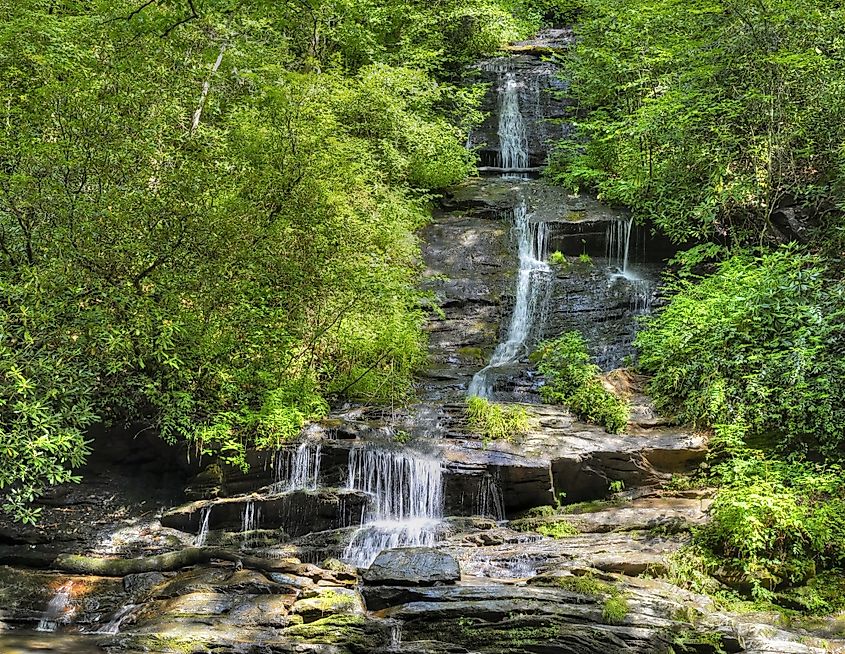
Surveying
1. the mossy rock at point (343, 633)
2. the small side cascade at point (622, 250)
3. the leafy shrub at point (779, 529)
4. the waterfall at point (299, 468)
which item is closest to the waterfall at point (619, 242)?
the small side cascade at point (622, 250)

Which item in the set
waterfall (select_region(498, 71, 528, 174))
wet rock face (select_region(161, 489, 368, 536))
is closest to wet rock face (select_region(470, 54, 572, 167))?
waterfall (select_region(498, 71, 528, 174))

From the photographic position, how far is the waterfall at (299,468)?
27.0ft

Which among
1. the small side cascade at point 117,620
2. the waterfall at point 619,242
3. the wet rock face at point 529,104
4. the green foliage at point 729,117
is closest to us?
the small side cascade at point 117,620

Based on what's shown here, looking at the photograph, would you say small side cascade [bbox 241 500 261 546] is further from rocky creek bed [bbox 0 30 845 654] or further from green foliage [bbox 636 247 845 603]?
green foliage [bbox 636 247 845 603]

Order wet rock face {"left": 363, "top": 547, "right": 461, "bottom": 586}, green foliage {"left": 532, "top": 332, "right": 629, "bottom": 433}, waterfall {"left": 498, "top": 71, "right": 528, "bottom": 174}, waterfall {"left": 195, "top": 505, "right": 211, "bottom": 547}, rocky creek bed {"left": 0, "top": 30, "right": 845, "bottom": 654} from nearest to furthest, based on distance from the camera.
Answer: rocky creek bed {"left": 0, "top": 30, "right": 845, "bottom": 654} → wet rock face {"left": 363, "top": 547, "right": 461, "bottom": 586} → waterfall {"left": 195, "top": 505, "right": 211, "bottom": 547} → green foliage {"left": 532, "top": 332, "right": 629, "bottom": 433} → waterfall {"left": 498, "top": 71, "right": 528, "bottom": 174}

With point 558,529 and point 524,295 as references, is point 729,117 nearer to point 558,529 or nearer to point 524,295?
point 524,295

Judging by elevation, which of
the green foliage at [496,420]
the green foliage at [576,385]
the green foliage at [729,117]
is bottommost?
the green foliage at [496,420]

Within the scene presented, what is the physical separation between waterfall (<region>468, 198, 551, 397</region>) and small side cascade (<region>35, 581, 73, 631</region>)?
21.9 feet

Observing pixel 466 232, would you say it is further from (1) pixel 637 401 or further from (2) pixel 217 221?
(2) pixel 217 221

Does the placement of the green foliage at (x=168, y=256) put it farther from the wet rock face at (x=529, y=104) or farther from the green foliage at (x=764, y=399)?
the wet rock face at (x=529, y=104)

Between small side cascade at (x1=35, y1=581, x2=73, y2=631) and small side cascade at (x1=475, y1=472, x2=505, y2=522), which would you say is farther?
small side cascade at (x1=475, y1=472, x2=505, y2=522)

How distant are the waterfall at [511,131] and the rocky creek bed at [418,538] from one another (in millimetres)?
6739

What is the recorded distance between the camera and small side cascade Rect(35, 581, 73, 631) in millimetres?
5828

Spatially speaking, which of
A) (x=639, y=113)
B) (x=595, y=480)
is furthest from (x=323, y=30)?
(x=595, y=480)
